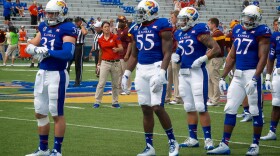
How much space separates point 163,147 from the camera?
10609 millimetres

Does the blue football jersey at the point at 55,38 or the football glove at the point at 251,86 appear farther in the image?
the football glove at the point at 251,86

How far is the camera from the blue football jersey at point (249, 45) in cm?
1006

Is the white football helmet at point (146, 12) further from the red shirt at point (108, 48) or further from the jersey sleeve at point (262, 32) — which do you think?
the red shirt at point (108, 48)

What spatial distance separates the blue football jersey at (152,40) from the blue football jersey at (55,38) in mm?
1032

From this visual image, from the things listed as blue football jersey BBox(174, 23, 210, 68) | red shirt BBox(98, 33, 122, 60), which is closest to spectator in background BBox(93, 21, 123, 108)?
red shirt BBox(98, 33, 122, 60)

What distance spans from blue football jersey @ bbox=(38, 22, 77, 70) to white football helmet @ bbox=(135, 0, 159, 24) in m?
1.00

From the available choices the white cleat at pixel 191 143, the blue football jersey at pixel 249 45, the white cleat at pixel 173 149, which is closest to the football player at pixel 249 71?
the blue football jersey at pixel 249 45

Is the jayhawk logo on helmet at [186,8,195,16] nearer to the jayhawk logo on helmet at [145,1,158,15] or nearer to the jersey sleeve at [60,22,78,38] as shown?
the jayhawk logo on helmet at [145,1,158,15]

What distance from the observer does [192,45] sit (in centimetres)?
1077

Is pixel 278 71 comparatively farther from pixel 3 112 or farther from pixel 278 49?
pixel 3 112

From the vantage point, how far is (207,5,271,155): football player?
999cm

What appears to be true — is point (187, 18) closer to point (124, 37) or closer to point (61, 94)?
point (61, 94)

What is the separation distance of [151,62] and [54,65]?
4.29ft

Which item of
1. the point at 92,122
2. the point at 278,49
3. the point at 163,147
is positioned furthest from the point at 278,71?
the point at 92,122
